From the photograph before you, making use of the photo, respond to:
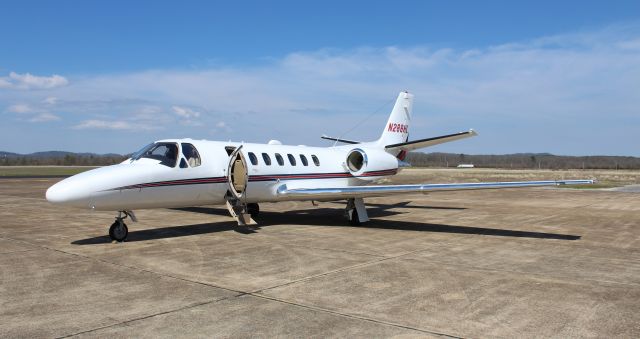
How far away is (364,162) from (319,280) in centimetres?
1016

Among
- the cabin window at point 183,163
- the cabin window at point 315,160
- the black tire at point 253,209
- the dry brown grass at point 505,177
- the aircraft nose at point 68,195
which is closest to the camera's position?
the aircraft nose at point 68,195

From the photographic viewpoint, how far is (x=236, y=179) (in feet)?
45.7

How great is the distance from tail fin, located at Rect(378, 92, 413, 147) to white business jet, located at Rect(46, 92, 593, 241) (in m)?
0.75

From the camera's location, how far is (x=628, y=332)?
5316 mm

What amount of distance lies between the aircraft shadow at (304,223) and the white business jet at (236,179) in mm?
610

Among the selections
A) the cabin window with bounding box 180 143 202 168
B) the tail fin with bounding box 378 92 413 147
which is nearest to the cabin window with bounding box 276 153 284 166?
the cabin window with bounding box 180 143 202 168

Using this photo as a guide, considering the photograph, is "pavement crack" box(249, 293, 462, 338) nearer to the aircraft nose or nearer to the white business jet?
the aircraft nose

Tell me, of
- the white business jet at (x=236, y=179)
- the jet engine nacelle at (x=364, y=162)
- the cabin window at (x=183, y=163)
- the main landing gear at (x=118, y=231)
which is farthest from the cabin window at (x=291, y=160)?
the main landing gear at (x=118, y=231)

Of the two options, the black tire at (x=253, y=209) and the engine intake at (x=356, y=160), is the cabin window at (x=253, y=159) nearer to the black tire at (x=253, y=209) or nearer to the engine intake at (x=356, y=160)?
the black tire at (x=253, y=209)

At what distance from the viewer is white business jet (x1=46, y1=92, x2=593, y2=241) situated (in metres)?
10.5

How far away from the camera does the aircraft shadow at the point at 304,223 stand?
12270 millimetres

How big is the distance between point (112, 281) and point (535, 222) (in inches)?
504

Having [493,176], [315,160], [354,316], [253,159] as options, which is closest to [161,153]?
[253,159]

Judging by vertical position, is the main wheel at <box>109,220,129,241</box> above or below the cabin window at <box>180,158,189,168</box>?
below
